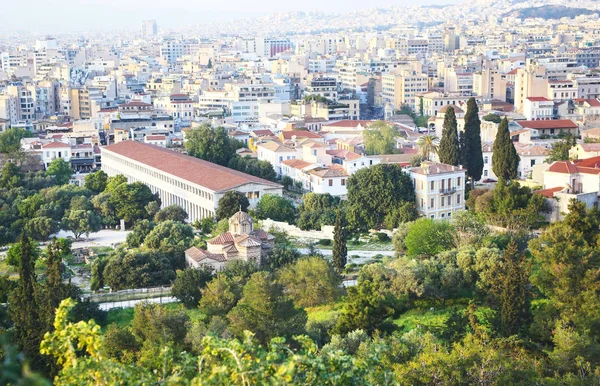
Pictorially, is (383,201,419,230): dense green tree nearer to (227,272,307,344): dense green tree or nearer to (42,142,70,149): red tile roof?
(227,272,307,344): dense green tree

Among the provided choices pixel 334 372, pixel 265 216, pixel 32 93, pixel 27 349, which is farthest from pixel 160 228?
pixel 32 93

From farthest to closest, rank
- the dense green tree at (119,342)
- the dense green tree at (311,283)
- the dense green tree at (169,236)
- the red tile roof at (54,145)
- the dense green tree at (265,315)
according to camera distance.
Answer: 1. the red tile roof at (54,145)
2. the dense green tree at (169,236)
3. the dense green tree at (311,283)
4. the dense green tree at (265,315)
5. the dense green tree at (119,342)

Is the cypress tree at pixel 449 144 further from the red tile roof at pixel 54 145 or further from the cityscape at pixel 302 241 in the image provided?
the red tile roof at pixel 54 145

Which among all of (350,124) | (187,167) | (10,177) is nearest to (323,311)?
(187,167)

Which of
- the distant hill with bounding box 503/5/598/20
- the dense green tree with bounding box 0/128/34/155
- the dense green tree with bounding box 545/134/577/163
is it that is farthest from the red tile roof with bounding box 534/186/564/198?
the distant hill with bounding box 503/5/598/20

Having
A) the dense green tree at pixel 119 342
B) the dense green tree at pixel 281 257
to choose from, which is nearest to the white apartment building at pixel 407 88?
the dense green tree at pixel 281 257

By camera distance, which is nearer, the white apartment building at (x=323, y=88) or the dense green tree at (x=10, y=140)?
the dense green tree at (x=10, y=140)
